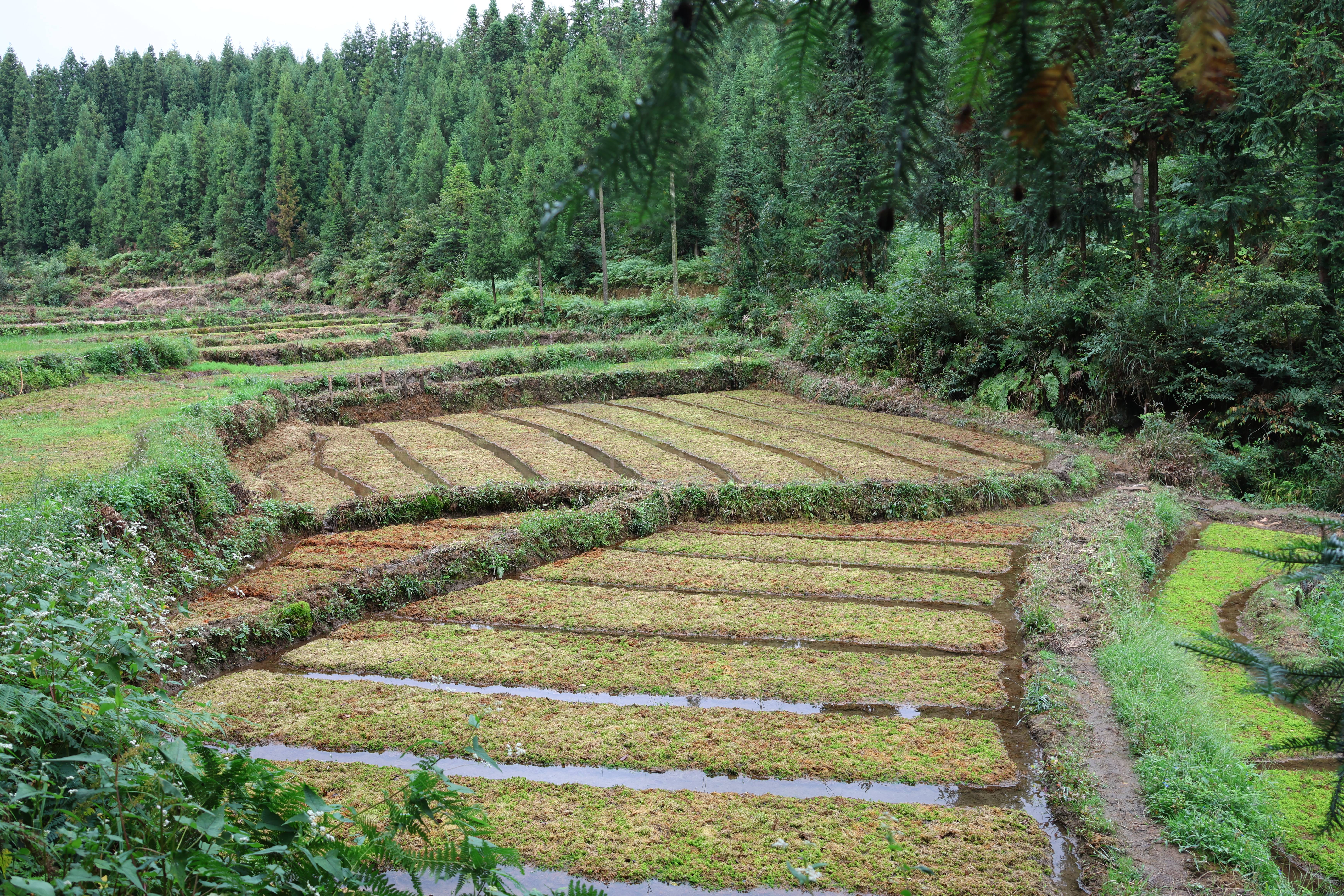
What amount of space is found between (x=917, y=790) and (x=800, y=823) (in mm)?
790

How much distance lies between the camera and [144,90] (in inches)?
2916

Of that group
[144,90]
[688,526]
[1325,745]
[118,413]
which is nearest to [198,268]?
Answer: [144,90]

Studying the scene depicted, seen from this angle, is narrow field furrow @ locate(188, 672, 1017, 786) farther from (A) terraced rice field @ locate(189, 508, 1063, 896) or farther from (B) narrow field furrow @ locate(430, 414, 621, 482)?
(B) narrow field furrow @ locate(430, 414, 621, 482)

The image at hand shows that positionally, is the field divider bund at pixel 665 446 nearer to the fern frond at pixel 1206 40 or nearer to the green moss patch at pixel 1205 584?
the green moss patch at pixel 1205 584

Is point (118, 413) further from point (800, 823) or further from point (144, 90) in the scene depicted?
point (144, 90)

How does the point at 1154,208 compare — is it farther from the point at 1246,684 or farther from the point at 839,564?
the point at 1246,684

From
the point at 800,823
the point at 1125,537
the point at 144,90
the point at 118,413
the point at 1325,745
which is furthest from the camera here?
the point at 144,90

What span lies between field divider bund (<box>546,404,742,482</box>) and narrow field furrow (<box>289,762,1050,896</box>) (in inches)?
240

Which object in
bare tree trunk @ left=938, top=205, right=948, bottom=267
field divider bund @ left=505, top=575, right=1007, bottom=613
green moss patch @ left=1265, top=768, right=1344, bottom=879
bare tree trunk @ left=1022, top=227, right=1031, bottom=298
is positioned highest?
bare tree trunk @ left=938, top=205, right=948, bottom=267

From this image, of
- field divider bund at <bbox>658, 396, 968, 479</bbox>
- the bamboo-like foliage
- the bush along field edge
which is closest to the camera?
the bamboo-like foliage

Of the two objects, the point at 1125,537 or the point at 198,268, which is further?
the point at 198,268

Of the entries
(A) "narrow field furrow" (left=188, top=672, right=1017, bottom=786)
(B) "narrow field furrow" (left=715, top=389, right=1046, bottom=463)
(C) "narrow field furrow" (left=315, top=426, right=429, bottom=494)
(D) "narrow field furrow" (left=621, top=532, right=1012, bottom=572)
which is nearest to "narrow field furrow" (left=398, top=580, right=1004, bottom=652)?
(D) "narrow field furrow" (left=621, top=532, right=1012, bottom=572)

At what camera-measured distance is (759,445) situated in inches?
498

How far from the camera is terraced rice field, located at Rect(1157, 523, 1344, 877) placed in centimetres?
361
